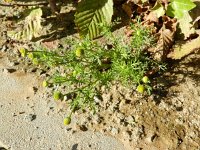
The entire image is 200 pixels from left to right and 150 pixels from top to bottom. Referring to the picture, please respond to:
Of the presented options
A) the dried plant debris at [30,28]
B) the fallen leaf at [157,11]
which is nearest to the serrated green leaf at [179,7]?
the fallen leaf at [157,11]

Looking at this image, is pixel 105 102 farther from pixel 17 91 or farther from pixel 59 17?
pixel 59 17

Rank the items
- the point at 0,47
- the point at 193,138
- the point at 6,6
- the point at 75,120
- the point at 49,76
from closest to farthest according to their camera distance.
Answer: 1. the point at 193,138
2. the point at 75,120
3. the point at 49,76
4. the point at 0,47
5. the point at 6,6

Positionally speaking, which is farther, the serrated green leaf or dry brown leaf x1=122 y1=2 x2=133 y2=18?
dry brown leaf x1=122 y1=2 x2=133 y2=18

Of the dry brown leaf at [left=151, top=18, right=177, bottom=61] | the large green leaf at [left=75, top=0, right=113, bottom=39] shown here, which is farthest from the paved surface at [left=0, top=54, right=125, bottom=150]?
the dry brown leaf at [left=151, top=18, right=177, bottom=61]

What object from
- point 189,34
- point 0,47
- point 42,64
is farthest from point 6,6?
point 189,34

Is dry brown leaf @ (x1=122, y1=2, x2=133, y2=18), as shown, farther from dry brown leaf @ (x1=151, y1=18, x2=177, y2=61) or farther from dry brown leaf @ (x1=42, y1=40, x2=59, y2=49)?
dry brown leaf @ (x1=42, y1=40, x2=59, y2=49)

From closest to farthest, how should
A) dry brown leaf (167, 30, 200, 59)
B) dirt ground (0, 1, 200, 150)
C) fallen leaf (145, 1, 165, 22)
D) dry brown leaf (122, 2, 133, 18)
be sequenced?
dirt ground (0, 1, 200, 150)
dry brown leaf (167, 30, 200, 59)
fallen leaf (145, 1, 165, 22)
dry brown leaf (122, 2, 133, 18)

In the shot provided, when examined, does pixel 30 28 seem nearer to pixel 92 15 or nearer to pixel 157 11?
pixel 92 15
